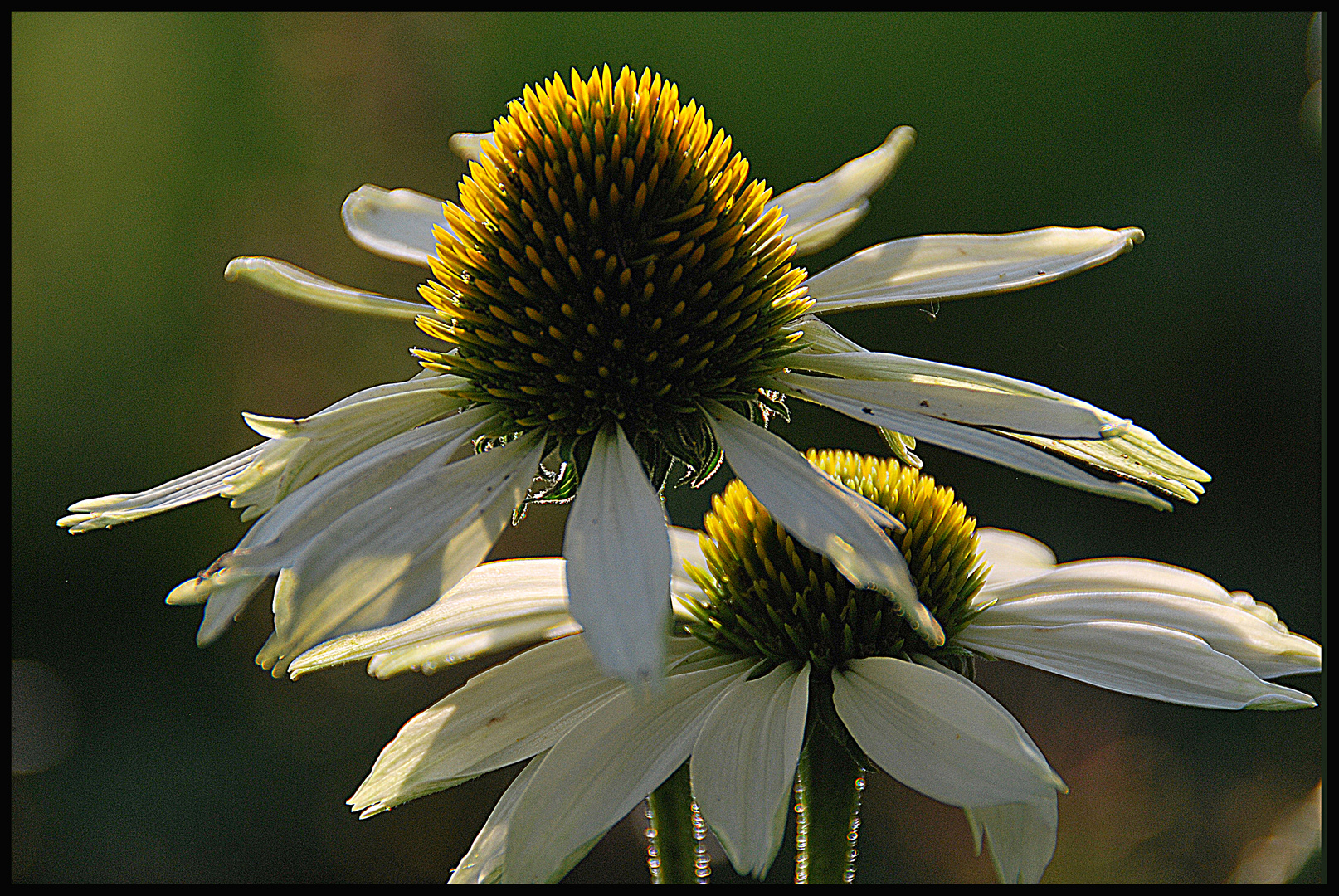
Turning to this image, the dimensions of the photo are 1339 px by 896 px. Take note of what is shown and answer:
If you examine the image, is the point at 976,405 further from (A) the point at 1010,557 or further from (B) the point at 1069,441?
(A) the point at 1010,557

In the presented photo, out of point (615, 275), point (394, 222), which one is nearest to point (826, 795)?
point (615, 275)

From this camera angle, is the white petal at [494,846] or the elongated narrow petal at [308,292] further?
the elongated narrow petal at [308,292]

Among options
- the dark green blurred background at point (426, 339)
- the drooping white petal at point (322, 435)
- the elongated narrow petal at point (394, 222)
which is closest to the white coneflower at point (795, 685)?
the drooping white petal at point (322, 435)

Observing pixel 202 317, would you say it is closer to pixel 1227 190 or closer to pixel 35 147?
pixel 35 147

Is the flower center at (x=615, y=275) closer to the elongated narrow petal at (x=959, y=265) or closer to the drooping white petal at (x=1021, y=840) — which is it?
the elongated narrow petal at (x=959, y=265)

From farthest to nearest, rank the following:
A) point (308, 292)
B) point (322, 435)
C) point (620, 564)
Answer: point (308, 292), point (322, 435), point (620, 564)

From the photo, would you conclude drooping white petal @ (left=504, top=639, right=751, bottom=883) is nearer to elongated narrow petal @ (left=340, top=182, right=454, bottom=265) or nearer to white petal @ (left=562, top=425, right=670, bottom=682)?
white petal @ (left=562, top=425, right=670, bottom=682)
